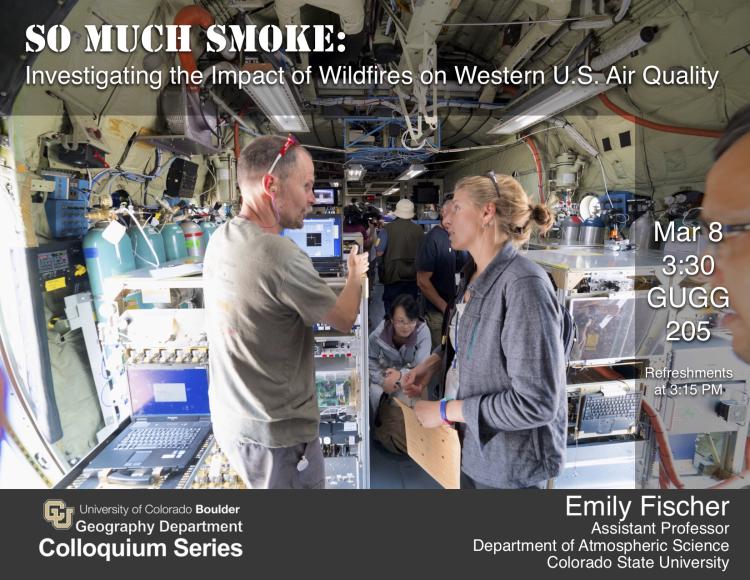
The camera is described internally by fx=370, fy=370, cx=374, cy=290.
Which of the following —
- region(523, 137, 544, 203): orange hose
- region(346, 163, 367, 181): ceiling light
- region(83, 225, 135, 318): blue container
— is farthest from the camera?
region(346, 163, 367, 181): ceiling light

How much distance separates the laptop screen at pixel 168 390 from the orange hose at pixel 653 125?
11.5ft

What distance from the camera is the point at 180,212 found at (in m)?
3.05

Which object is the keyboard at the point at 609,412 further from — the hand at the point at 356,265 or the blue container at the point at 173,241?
the blue container at the point at 173,241

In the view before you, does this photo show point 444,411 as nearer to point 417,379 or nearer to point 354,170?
point 417,379

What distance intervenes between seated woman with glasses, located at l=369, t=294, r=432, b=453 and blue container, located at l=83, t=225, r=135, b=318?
1689mm

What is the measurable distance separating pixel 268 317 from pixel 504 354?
28.0 inches

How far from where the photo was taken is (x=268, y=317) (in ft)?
3.67

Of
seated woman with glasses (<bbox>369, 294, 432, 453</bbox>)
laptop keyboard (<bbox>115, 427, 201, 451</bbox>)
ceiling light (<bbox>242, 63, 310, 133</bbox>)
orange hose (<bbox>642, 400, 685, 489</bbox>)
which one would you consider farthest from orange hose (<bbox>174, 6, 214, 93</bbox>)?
orange hose (<bbox>642, 400, 685, 489</bbox>)

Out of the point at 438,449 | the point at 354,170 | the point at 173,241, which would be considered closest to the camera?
the point at 438,449

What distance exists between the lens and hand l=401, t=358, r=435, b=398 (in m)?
1.59

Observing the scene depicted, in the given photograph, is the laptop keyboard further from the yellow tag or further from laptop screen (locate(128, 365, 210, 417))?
the yellow tag

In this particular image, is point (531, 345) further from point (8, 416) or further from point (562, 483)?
point (8, 416)
